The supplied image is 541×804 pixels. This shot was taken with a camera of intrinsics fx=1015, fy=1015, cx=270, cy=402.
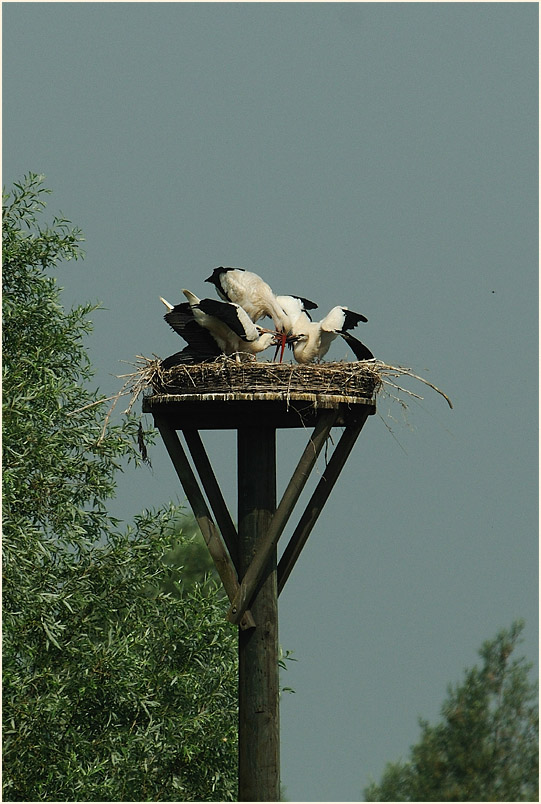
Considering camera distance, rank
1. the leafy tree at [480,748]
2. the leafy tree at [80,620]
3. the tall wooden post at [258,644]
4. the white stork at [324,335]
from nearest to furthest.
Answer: the tall wooden post at [258,644] < the white stork at [324,335] < the leafy tree at [80,620] < the leafy tree at [480,748]

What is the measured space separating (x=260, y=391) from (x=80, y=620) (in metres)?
3.86

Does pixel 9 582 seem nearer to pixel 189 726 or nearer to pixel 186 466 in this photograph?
pixel 189 726

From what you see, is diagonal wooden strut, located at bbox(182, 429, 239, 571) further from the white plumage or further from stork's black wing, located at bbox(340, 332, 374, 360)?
stork's black wing, located at bbox(340, 332, 374, 360)

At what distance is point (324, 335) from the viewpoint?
5102 millimetres

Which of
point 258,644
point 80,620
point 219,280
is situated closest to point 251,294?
point 219,280

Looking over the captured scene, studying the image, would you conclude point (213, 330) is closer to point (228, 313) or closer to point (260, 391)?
point (228, 313)

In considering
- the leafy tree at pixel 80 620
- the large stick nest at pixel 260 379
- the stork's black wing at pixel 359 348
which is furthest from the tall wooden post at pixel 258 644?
the leafy tree at pixel 80 620

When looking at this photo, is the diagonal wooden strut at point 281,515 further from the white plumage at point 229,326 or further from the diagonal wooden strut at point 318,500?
the white plumage at point 229,326

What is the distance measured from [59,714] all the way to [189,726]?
0.97m

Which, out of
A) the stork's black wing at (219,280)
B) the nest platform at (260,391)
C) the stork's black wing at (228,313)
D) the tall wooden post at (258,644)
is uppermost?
the stork's black wing at (219,280)

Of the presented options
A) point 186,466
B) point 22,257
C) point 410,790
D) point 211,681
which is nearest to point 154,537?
point 211,681

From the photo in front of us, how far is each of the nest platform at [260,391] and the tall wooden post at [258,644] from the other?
0.53 feet

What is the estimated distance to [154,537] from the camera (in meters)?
7.96

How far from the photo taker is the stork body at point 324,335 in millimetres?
5043
